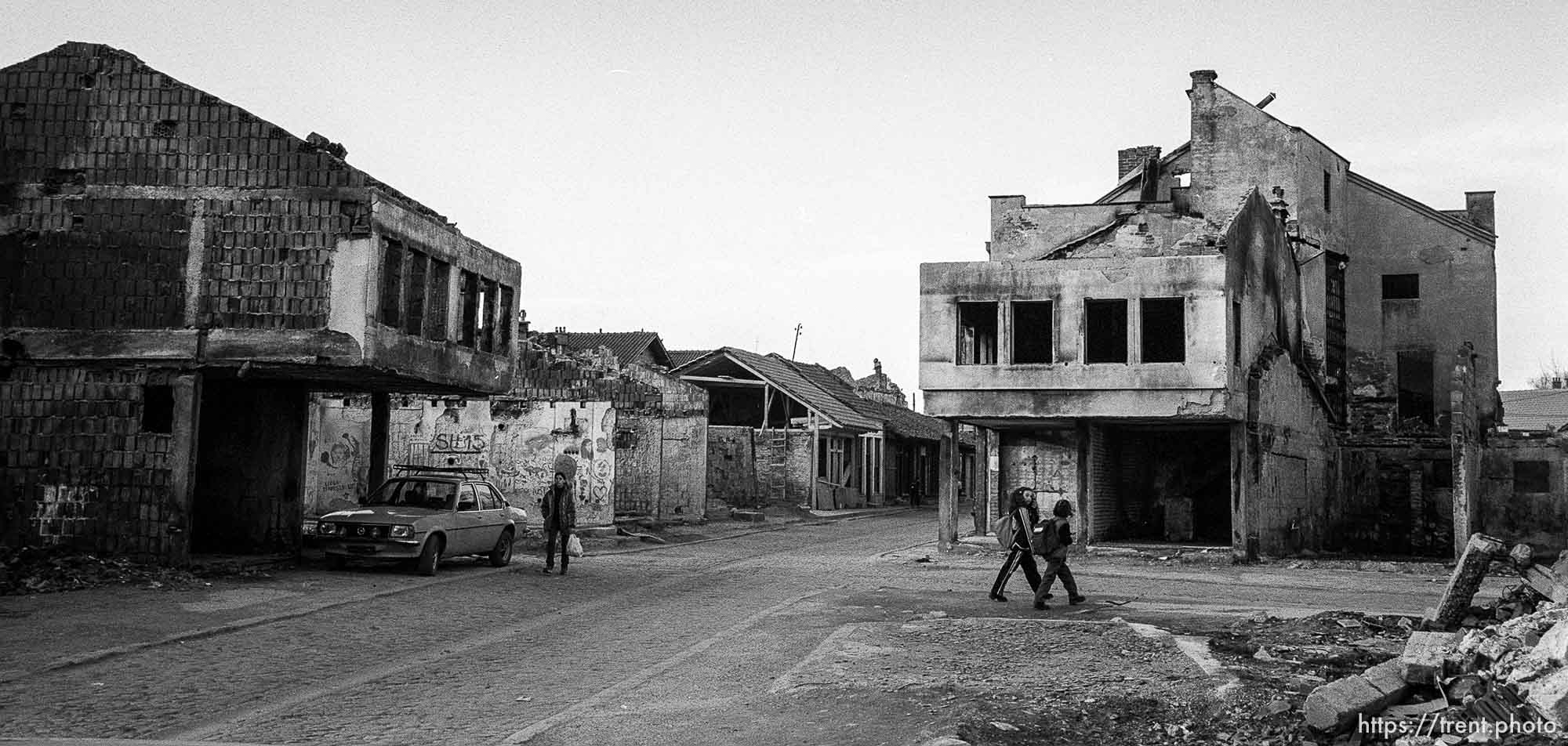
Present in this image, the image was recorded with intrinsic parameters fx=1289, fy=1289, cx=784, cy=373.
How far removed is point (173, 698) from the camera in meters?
9.70

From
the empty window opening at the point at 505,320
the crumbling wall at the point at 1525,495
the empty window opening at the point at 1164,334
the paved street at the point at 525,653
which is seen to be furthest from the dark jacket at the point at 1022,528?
the crumbling wall at the point at 1525,495

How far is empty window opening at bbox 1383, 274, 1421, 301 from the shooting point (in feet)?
131

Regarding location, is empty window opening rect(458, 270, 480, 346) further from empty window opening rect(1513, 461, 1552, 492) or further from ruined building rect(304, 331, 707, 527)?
empty window opening rect(1513, 461, 1552, 492)

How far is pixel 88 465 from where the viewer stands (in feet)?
59.6

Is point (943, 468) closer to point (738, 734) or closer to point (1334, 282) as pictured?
point (1334, 282)

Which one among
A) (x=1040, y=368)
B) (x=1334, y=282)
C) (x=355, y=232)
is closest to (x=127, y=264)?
(x=355, y=232)

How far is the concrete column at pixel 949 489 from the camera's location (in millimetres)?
27766

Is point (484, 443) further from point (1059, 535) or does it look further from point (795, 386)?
point (1059, 535)

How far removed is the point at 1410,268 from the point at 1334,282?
2.69 m

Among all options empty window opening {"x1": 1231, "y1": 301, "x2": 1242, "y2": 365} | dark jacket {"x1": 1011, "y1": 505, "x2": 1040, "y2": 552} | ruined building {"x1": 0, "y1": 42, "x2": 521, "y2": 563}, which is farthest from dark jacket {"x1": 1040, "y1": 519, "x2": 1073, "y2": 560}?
empty window opening {"x1": 1231, "y1": 301, "x2": 1242, "y2": 365}

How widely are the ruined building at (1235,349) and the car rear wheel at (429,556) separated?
11.5m

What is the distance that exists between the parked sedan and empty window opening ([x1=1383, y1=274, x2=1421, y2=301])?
30.3 metres

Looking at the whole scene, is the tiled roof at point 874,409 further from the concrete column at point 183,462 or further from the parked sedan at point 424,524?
the concrete column at point 183,462

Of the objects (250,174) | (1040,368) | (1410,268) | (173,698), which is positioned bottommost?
(173,698)
